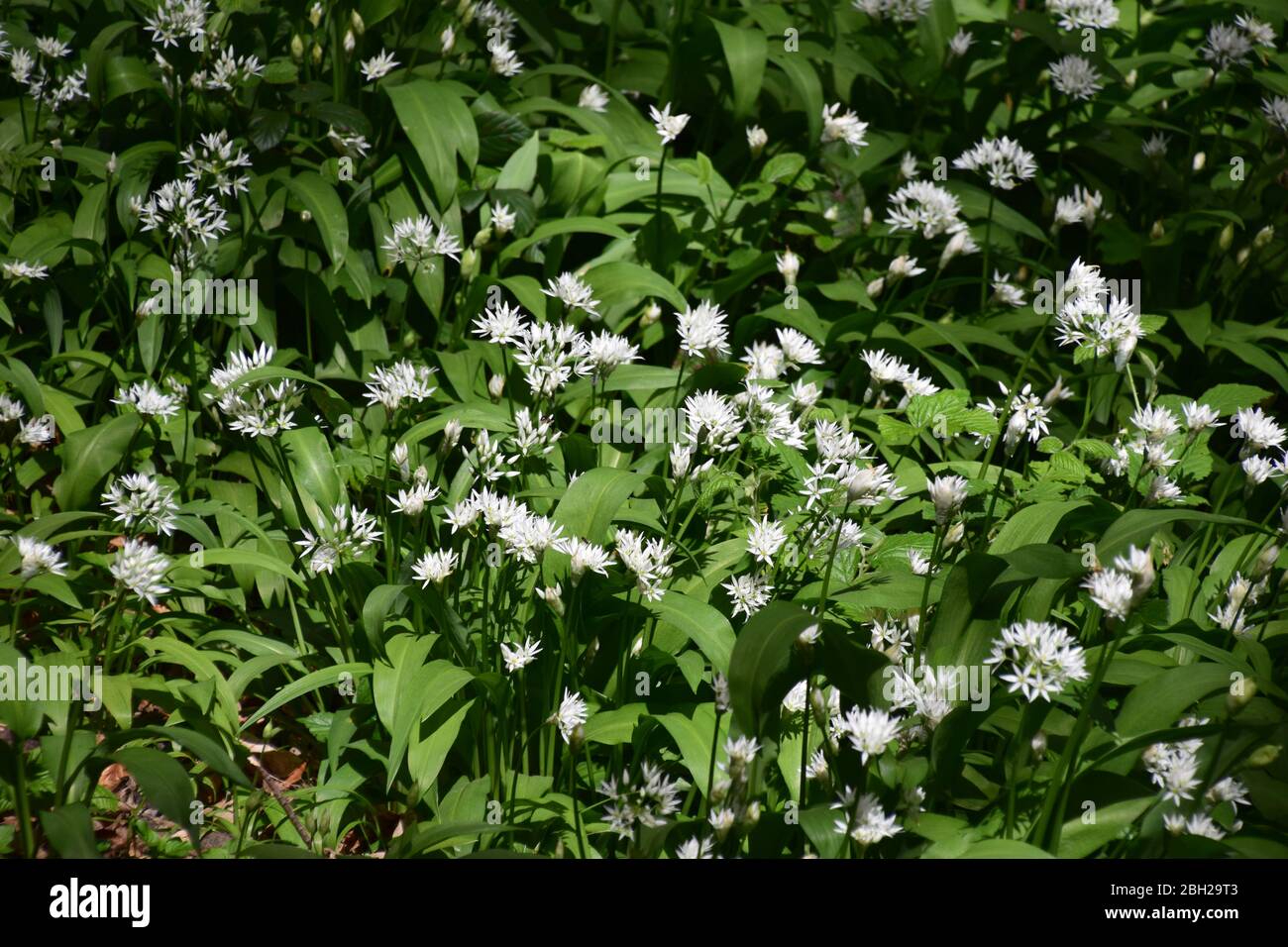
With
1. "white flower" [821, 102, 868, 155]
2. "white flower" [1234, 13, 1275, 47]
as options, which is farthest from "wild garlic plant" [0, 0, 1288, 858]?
"white flower" [821, 102, 868, 155]

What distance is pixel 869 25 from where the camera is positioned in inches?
180

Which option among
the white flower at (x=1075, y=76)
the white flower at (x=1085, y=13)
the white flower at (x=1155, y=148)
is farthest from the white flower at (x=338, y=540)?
the white flower at (x=1155, y=148)

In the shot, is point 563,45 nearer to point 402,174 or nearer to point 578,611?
point 402,174

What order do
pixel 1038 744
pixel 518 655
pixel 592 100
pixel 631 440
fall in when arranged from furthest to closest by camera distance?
pixel 592 100, pixel 631 440, pixel 518 655, pixel 1038 744

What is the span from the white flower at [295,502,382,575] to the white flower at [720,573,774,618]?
824 millimetres

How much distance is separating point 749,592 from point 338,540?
928mm

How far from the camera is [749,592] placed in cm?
245

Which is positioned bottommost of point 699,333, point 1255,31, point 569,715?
point 569,715

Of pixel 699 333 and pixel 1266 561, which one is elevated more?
pixel 699 333

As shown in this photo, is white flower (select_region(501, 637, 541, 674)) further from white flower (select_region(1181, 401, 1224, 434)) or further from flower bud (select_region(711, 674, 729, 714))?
white flower (select_region(1181, 401, 1224, 434))

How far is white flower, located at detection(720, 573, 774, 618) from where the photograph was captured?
96.3 inches

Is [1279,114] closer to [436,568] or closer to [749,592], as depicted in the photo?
[749,592]

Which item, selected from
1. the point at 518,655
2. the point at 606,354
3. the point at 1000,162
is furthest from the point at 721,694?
the point at 1000,162
